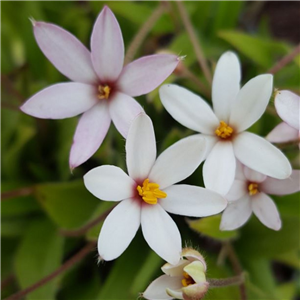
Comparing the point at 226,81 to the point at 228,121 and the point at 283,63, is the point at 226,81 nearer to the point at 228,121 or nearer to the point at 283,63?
the point at 228,121

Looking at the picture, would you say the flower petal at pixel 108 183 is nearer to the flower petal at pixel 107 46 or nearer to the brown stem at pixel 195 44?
the flower petal at pixel 107 46

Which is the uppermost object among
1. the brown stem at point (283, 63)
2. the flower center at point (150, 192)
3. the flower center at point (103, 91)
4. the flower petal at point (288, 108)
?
the flower petal at point (288, 108)

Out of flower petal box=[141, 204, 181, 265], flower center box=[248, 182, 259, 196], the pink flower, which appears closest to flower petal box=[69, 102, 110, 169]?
the pink flower

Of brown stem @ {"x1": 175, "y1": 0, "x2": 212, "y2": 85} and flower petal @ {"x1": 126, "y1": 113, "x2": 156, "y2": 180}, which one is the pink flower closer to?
flower petal @ {"x1": 126, "y1": 113, "x2": 156, "y2": 180}

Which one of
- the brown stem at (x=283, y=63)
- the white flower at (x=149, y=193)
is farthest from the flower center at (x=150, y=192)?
the brown stem at (x=283, y=63)

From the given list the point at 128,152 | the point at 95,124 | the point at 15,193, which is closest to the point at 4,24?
the point at 15,193

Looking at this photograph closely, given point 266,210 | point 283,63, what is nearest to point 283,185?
point 266,210
